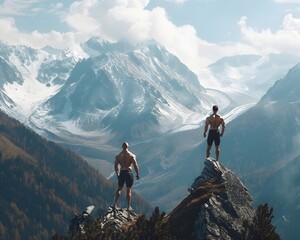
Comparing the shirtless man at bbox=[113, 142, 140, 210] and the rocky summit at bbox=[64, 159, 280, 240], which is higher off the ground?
the shirtless man at bbox=[113, 142, 140, 210]

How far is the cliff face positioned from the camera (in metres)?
38.5

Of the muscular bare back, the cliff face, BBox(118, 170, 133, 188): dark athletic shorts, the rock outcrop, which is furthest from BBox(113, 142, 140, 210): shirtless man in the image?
the muscular bare back

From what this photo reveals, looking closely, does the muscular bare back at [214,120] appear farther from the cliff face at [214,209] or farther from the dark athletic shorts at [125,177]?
the dark athletic shorts at [125,177]

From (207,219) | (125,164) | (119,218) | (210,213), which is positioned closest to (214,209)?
(210,213)

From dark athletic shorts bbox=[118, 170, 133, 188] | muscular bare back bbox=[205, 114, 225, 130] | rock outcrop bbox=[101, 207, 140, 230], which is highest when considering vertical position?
muscular bare back bbox=[205, 114, 225, 130]

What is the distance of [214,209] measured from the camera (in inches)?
1561

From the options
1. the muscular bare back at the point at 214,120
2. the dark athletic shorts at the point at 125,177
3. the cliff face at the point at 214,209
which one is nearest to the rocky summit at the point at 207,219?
the cliff face at the point at 214,209

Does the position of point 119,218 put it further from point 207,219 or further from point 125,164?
point 207,219

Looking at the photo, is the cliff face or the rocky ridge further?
→ the cliff face

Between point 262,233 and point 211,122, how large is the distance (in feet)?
45.6

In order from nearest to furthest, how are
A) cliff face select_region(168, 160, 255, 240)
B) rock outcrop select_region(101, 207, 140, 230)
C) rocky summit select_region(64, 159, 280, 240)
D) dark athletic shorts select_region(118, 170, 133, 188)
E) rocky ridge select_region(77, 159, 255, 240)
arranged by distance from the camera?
rocky summit select_region(64, 159, 280, 240)
rocky ridge select_region(77, 159, 255, 240)
cliff face select_region(168, 160, 255, 240)
rock outcrop select_region(101, 207, 140, 230)
dark athletic shorts select_region(118, 170, 133, 188)

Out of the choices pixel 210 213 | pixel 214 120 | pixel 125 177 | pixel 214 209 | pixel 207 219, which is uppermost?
pixel 214 120

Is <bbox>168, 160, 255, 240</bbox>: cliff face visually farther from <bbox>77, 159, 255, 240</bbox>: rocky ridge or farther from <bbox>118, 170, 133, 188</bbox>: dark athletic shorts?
<bbox>118, 170, 133, 188</bbox>: dark athletic shorts

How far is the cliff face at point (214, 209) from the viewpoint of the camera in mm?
38500
